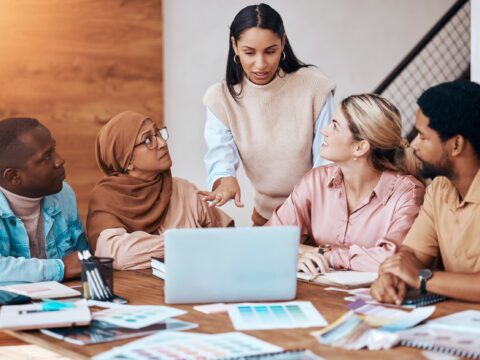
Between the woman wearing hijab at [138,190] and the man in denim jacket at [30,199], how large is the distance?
0.19 metres

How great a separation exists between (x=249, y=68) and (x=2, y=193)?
3.46ft

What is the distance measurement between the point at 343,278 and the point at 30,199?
3.37ft

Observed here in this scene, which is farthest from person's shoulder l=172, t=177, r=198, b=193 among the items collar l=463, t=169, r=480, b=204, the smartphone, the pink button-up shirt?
collar l=463, t=169, r=480, b=204

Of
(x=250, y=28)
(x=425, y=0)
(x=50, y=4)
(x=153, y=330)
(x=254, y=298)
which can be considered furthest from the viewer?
(x=425, y=0)

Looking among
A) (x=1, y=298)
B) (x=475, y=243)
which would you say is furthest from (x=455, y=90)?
(x=1, y=298)

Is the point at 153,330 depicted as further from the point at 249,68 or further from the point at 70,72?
the point at 70,72

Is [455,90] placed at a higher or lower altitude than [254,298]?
higher

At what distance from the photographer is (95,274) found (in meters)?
2.15

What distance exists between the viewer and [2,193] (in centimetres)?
261

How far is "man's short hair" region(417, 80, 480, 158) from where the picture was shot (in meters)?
2.25

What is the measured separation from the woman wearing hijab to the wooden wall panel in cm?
219

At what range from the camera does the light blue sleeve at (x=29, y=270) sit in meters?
2.44

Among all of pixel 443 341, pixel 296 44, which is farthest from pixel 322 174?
pixel 296 44

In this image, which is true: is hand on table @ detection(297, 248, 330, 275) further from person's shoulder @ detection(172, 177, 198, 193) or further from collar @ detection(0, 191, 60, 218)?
collar @ detection(0, 191, 60, 218)
